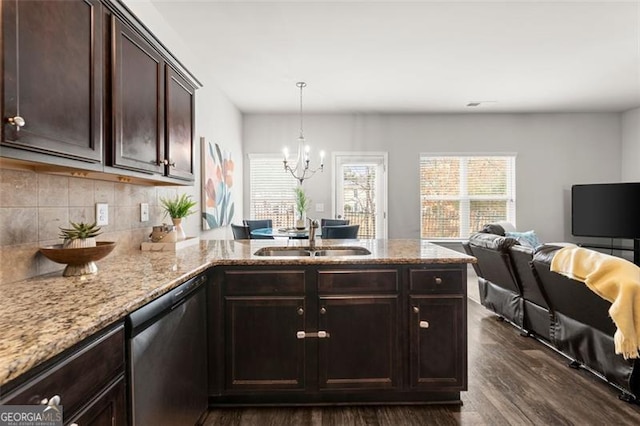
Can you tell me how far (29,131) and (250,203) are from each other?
5.05 m

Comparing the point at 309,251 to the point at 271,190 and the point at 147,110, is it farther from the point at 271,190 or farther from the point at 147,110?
the point at 271,190

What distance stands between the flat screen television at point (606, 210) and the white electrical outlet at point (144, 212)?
636 cm

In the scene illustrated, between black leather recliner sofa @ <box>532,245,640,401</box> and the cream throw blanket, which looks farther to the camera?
black leather recliner sofa @ <box>532,245,640,401</box>

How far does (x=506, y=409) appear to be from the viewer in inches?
84.7

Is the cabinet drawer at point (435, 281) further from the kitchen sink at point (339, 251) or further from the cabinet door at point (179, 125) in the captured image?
the cabinet door at point (179, 125)

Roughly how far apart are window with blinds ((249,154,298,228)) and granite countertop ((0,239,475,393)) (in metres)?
3.66

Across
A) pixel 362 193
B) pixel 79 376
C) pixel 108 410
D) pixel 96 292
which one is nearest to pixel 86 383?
pixel 79 376

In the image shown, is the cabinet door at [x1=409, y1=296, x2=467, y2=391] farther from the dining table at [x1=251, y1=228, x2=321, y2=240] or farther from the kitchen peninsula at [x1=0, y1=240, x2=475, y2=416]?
the dining table at [x1=251, y1=228, x2=321, y2=240]

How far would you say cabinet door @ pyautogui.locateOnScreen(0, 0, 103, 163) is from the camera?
3.56 feet

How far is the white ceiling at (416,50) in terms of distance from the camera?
9.45 ft

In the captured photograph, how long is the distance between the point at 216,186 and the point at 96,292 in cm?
311

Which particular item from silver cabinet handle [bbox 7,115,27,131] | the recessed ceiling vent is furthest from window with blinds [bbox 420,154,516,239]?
silver cabinet handle [bbox 7,115,27,131]

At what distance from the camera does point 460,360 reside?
6.95 ft

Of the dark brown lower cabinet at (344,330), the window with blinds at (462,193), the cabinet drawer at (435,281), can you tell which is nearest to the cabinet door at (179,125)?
the dark brown lower cabinet at (344,330)
